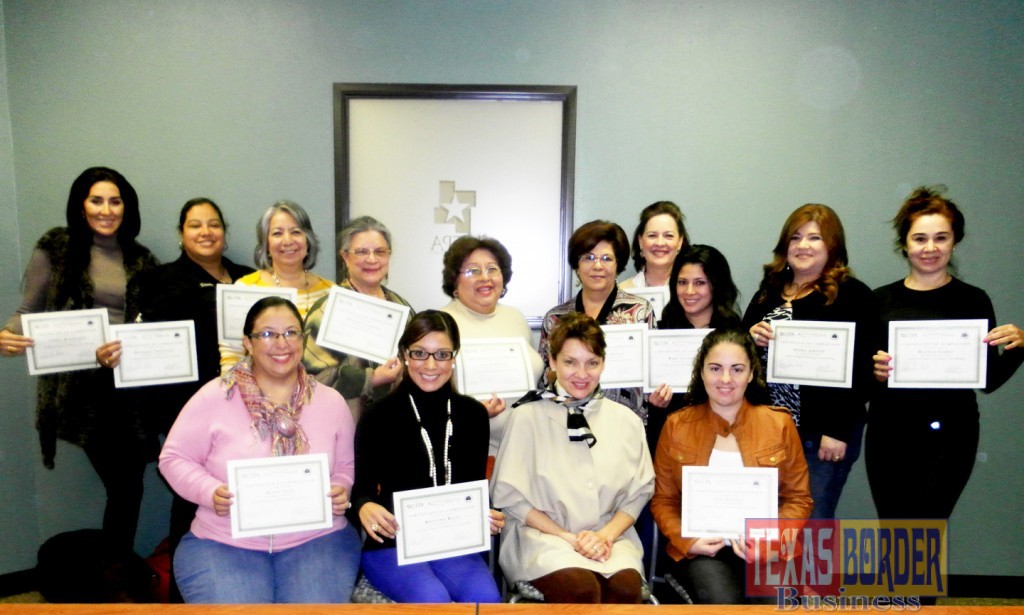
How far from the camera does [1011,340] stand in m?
2.74

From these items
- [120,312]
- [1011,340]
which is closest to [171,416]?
[120,312]

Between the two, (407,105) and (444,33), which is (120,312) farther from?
(444,33)

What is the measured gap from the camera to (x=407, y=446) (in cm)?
259

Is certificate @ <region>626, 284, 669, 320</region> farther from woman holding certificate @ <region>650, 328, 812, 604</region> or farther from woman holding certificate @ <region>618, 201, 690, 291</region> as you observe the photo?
woman holding certificate @ <region>650, 328, 812, 604</region>

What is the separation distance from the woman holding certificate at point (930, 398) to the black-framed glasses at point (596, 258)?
1.24 m

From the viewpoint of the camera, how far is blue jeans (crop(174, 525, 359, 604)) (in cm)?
227

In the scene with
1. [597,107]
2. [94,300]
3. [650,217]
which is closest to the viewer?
[94,300]

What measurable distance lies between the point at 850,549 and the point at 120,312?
3932 millimetres

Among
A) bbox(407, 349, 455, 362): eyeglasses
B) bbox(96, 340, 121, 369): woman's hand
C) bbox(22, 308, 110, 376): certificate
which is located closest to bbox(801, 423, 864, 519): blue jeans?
bbox(407, 349, 455, 362): eyeglasses

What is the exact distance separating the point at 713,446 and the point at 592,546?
64cm

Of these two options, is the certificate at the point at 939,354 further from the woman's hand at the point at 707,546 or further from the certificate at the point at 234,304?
the certificate at the point at 234,304

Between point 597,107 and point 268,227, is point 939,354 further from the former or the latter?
point 268,227

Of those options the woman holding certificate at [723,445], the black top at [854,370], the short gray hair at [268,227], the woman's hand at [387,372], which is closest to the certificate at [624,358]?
the woman holding certificate at [723,445]

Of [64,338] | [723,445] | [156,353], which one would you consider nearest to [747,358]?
[723,445]
